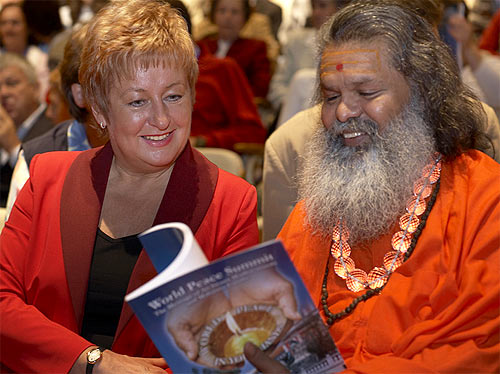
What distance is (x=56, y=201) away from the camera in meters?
2.57

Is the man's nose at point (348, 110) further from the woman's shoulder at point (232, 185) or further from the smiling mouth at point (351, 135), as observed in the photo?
the woman's shoulder at point (232, 185)

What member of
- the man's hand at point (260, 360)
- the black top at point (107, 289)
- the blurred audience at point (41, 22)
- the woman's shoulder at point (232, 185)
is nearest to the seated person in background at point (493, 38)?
the blurred audience at point (41, 22)

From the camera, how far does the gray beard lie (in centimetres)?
250

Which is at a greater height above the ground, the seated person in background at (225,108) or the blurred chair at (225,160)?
the blurred chair at (225,160)

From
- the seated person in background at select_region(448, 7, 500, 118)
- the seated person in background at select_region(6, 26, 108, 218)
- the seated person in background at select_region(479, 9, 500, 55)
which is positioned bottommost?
the seated person in background at select_region(479, 9, 500, 55)

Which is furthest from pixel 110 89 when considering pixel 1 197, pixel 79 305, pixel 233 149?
pixel 233 149

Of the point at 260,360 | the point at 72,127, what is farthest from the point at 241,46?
the point at 260,360

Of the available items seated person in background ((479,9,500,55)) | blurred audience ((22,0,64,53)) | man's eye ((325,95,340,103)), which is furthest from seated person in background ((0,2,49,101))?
man's eye ((325,95,340,103))

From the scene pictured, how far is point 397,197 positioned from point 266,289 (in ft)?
2.72

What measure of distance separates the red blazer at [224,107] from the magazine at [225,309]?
371cm

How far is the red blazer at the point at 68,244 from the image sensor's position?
2.39 meters

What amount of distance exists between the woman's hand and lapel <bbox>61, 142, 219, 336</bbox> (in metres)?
0.12

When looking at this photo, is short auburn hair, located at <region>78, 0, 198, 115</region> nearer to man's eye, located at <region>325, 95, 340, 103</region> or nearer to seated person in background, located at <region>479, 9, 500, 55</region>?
man's eye, located at <region>325, 95, 340, 103</region>

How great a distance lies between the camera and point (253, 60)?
263 inches
